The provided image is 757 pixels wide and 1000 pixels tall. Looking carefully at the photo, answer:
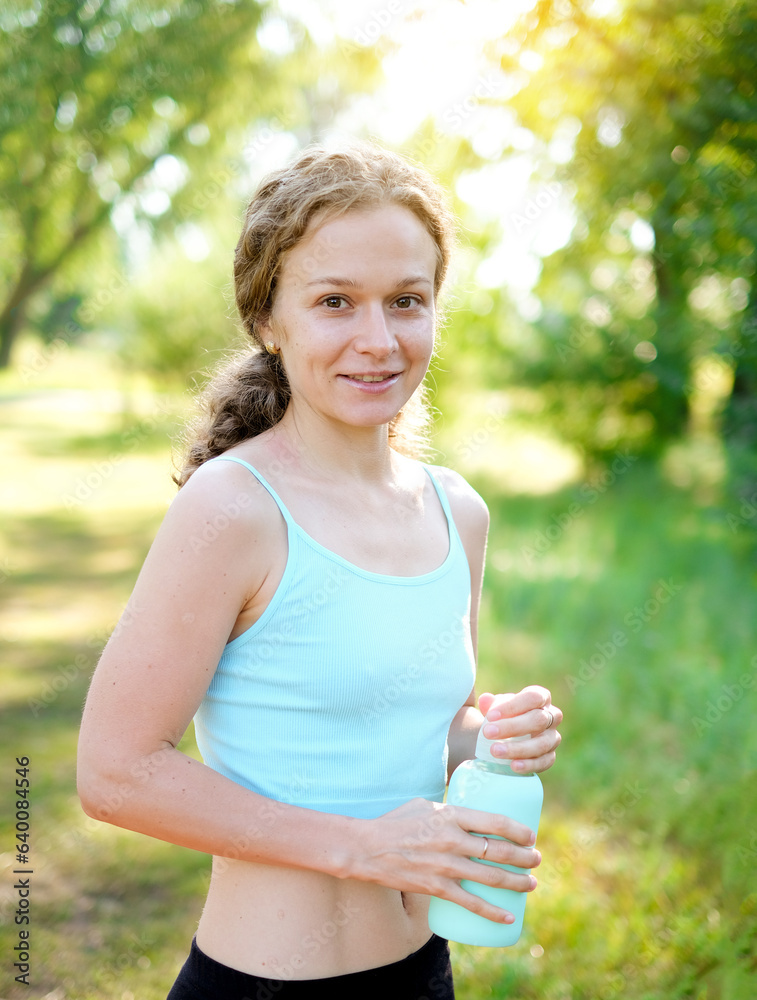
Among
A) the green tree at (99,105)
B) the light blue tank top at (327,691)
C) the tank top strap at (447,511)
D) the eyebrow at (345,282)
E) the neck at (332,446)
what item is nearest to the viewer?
the light blue tank top at (327,691)

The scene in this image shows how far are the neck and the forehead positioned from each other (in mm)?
268

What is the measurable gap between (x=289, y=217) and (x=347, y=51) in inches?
318

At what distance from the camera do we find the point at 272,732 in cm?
140

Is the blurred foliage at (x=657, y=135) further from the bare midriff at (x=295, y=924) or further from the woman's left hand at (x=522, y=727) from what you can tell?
the bare midriff at (x=295, y=924)

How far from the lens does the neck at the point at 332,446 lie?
1.61 m

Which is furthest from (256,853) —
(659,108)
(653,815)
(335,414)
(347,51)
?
(347,51)

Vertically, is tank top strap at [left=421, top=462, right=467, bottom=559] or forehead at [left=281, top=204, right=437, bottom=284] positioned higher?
forehead at [left=281, top=204, right=437, bottom=284]

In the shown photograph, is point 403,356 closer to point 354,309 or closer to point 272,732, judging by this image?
point 354,309

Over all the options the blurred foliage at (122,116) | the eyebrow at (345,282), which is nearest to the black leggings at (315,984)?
the eyebrow at (345,282)

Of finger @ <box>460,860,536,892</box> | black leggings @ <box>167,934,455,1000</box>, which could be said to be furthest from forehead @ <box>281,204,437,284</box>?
black leggings @ <box>167,934,455,1000</box>

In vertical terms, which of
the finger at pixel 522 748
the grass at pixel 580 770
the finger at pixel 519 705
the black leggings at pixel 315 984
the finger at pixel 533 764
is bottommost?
the grass at pixel 580 770

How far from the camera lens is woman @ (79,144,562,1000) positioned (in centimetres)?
129

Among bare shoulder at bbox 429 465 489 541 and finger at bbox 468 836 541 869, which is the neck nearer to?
bare shoulder at bbox 429 465 489 541

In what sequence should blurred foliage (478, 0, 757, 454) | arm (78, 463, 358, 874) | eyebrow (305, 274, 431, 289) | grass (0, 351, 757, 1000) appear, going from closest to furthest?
arm (78, 463, 358, 874) < eyebrow (305, 274, 431, 289) < grass (0, 351, 757, 1000) < blurred foliage (478, 0, 757, 454)
